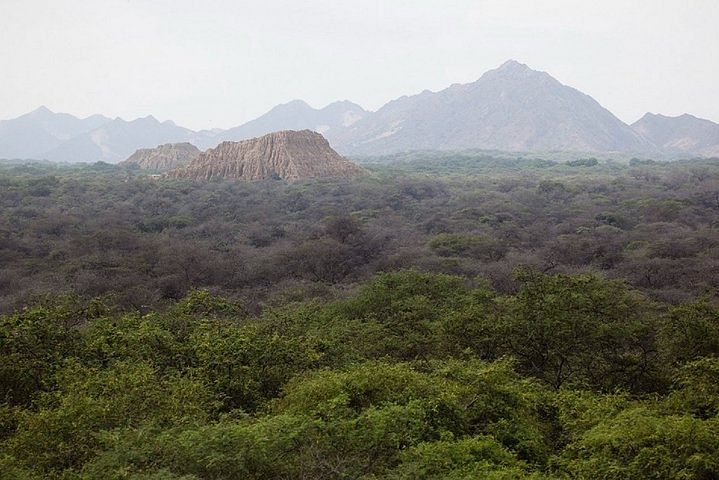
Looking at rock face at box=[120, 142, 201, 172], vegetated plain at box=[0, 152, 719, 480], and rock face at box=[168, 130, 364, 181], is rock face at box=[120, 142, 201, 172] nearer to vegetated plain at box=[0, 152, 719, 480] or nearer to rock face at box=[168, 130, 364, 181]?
rock face at box=[168, 130, 364, 181]

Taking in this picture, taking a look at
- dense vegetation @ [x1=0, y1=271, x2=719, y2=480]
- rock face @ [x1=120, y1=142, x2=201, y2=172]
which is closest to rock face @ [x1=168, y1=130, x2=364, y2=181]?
rock face @ [x1=120, y1=142, x2=201, y2=172]

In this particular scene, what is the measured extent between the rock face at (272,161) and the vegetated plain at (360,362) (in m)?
35.6

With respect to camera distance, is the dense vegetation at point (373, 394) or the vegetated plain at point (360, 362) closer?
the dense vegetation at point (373, 394)

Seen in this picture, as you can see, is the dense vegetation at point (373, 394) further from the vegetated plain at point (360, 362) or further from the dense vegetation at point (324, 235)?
the dense vegetation at point (324, 235)

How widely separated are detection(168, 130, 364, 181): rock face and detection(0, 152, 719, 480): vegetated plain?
35550mm

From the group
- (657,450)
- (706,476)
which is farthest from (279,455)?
(706,476)

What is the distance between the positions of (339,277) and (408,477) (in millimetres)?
22460

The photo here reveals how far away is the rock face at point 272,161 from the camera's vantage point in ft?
225

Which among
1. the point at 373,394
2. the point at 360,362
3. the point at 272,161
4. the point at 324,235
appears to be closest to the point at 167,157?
the point at 272,161

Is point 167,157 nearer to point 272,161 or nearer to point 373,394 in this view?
point 272,161

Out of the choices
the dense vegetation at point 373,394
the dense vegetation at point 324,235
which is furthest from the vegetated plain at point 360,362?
the dense vegetation at point 324,235

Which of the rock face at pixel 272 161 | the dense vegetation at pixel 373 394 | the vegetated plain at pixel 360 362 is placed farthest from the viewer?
the rock face at pixel 272 161

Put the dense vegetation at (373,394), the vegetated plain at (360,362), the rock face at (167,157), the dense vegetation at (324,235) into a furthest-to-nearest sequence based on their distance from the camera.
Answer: the rock face at (167,157) → the dense vegetation at (324,235) → the vegetated plain at (360,362) → the dense vegetation at (373,394)

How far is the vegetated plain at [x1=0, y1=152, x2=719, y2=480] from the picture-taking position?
909 centimetres
